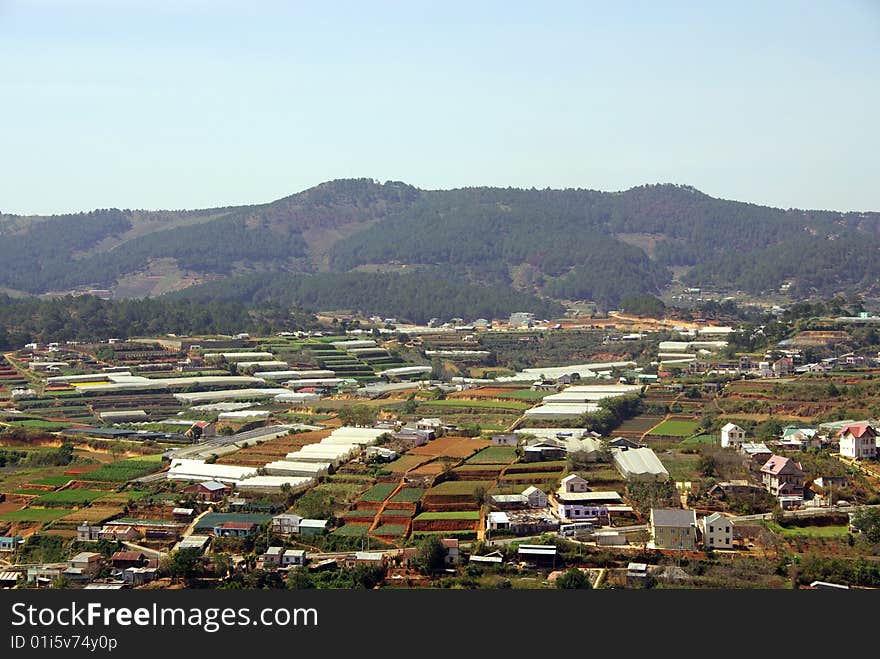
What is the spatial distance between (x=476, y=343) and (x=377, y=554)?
3129 cm

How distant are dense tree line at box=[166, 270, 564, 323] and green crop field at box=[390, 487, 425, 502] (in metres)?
39.9

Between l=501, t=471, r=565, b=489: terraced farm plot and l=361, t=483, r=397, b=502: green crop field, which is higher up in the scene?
l=501, t=471, r=565, b=489: terraced farm plot

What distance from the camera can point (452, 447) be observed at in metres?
25.3

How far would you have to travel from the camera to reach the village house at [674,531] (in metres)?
17.8

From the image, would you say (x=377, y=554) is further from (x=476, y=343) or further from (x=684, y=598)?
(x=476, y=343)

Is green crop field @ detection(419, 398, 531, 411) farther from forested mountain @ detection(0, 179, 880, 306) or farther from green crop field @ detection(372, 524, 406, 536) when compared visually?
forested mountain @ detection(0, 179, 880, 306)

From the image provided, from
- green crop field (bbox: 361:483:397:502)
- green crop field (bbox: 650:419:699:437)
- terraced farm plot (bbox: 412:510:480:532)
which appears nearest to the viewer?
terraced farm plot (bbox: 412:510:480:532)

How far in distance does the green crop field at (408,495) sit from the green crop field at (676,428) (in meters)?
8.07

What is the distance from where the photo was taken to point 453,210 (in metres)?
101

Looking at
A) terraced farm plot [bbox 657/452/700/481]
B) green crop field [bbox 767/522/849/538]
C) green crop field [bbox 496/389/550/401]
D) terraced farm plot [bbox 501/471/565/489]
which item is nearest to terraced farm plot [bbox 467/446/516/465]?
terraced farm plot [bbox 501/471/565/489]

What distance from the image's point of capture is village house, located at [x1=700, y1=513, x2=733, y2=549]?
1786cm

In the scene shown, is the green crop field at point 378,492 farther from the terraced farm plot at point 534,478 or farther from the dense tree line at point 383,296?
the dense tree line at point 383,296

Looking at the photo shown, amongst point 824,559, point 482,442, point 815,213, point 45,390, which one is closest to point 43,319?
point 45,390

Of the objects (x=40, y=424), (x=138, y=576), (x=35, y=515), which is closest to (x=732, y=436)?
(x=138, y=576)
